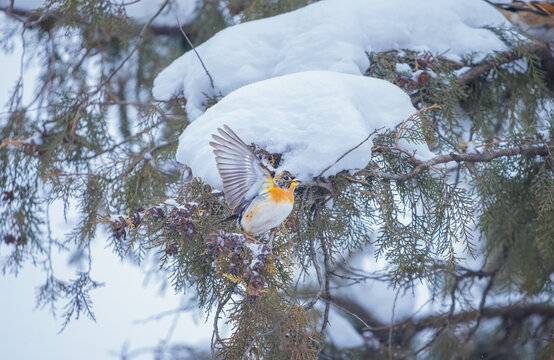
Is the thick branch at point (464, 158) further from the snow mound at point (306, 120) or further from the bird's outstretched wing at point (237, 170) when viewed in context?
the bird's outstretched wing at point (237, 170)

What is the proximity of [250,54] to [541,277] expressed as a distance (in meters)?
1.99

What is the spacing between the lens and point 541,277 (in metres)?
2.89

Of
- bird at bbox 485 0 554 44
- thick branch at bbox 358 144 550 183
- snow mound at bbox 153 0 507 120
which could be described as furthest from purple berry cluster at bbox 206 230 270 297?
bird at bbox 485 0 554 44

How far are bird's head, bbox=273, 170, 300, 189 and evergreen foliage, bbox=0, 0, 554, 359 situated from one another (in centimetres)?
12

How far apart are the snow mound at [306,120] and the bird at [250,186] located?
3.6 inches

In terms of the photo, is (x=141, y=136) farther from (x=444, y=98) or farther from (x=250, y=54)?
(x=444, y=98)

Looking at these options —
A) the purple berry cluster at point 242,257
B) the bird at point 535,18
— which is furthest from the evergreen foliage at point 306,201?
the bird at point 535,18

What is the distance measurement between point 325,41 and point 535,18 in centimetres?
130

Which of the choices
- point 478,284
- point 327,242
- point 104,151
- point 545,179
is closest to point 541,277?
point 478,284

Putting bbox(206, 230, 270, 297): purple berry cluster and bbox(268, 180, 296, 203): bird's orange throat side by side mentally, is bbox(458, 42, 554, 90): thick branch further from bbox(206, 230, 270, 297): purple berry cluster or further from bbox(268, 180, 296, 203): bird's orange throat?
bbox(206, 230, 270, 297): purple berry cluster

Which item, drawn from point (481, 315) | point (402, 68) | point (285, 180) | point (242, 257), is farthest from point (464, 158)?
point (481, 315)

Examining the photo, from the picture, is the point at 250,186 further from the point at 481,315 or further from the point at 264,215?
the point at 481,315

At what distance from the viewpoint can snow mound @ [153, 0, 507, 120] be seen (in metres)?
2.47

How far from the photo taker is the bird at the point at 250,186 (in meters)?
1.70
